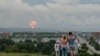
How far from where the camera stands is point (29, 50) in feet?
156

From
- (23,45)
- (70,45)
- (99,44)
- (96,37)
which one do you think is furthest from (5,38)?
(70,45)

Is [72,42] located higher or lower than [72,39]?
lower

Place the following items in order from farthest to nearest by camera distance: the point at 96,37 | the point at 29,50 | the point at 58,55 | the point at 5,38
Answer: the point at 96,37
the point at 5,38
the point at 29,50
the point at 58,55

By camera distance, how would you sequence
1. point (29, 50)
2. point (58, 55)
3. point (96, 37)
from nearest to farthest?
point (58, 55) < point (29, 50) < point (96, 37)

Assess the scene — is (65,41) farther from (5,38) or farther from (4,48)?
(5,38)

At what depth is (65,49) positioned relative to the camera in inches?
607

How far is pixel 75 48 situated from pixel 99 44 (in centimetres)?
4843

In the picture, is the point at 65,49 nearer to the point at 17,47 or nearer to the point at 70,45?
the point at 70,45

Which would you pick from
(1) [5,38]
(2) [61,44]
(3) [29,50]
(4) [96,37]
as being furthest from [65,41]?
(4) [96,37]

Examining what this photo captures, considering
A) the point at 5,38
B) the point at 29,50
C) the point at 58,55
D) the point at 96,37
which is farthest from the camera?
the point at 96,37

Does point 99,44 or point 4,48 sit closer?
point 4,48

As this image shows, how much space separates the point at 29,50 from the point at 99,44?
20.3m

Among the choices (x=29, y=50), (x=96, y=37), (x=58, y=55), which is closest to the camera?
(x=58, y=55)

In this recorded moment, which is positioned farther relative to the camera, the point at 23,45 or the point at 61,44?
the point at 23,45
